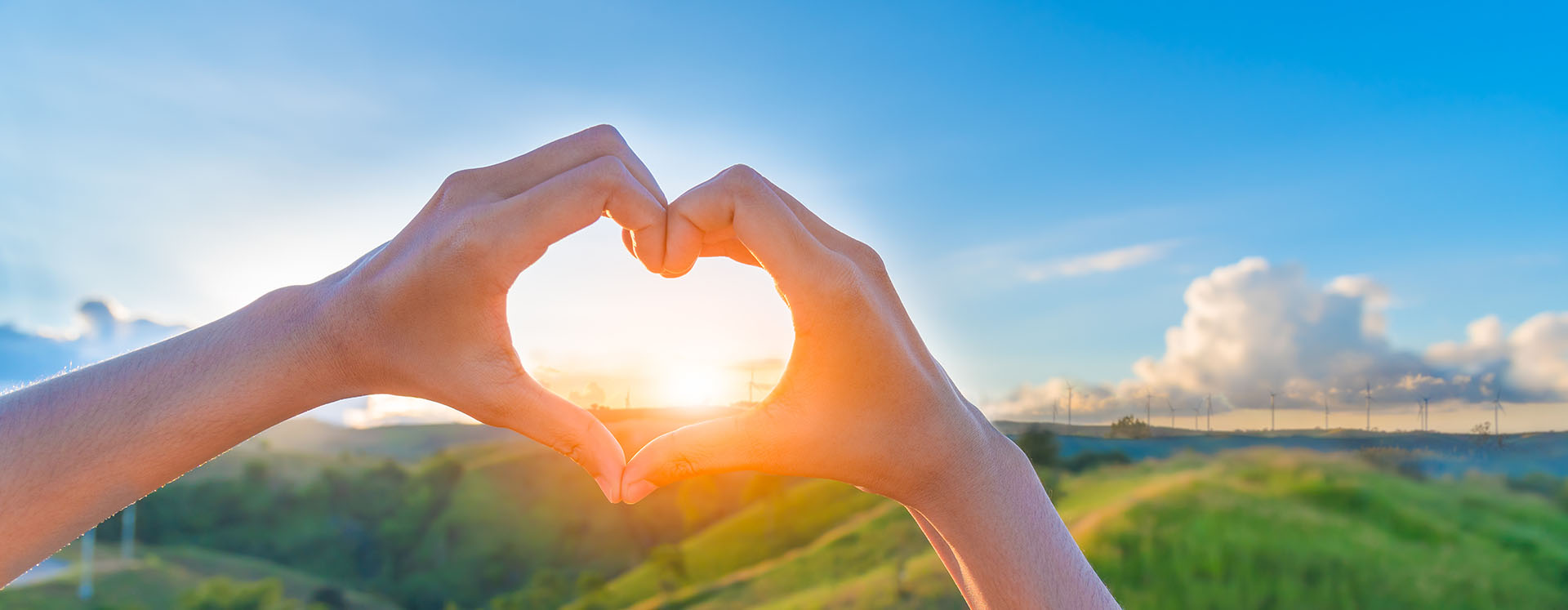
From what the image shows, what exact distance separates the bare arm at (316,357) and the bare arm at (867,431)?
48 cm

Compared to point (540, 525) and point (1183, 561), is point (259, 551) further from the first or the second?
point (1183, 561)

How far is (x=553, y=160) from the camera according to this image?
2412 millimetres

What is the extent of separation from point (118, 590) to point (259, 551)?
26887mm

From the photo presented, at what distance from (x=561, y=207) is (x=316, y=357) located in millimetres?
816

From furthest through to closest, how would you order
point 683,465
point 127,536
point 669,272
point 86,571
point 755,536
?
point 127,536
point 755,536
point 86,571
point 669,272
point 683,465

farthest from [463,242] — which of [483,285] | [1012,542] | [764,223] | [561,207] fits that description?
[1012,542]

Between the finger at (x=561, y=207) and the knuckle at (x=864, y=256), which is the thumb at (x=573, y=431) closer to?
the finger at (x=561, y=207)

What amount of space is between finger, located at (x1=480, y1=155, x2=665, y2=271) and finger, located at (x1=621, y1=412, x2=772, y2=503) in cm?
75

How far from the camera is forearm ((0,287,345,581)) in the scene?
200cm

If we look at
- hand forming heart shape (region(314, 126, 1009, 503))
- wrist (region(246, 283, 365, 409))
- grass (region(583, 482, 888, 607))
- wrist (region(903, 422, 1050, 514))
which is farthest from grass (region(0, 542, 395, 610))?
wrist (region(903, 422, 1050, 514))

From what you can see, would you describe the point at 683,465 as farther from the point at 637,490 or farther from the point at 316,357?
the point at 316,357

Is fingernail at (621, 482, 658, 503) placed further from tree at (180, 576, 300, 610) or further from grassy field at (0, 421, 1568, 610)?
tree at (180, 576, 300, 610)

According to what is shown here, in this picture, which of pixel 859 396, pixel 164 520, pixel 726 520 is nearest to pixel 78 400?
pixel 859 396

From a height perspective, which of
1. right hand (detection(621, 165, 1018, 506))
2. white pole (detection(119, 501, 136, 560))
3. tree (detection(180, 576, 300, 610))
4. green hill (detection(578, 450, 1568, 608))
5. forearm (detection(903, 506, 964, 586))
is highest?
right hand (detection(621, 165, 1018, 506))
